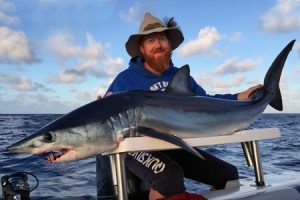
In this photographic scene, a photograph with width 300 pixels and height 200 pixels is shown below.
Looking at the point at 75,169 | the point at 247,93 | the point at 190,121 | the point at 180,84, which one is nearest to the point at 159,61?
the point at 180,84

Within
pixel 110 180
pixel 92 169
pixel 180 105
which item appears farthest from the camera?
pixel 92 169

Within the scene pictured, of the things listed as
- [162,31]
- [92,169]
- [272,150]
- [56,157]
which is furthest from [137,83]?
[272,150]

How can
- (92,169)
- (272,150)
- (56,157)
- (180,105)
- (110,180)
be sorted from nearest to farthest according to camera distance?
(56,157), (180,105), (110,180), (92,169), (272,150)

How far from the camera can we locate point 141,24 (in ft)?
14.7

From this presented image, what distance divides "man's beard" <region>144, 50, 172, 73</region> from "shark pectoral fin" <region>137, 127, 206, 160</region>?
1.48 meters

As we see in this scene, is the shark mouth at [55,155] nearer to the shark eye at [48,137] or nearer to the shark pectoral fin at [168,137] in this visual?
the shark eye at [48,137]

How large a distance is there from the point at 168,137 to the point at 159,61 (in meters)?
1.56

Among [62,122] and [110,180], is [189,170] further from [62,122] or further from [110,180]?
[62,122]

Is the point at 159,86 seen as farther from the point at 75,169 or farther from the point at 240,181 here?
the point at 75,169

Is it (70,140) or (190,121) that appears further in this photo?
(190,121)

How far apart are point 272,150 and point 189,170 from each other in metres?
9.31

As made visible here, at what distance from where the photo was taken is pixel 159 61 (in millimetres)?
4395

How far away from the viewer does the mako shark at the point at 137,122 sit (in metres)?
2.82

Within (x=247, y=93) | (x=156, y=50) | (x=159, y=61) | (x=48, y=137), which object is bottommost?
(x=48, y=137)
